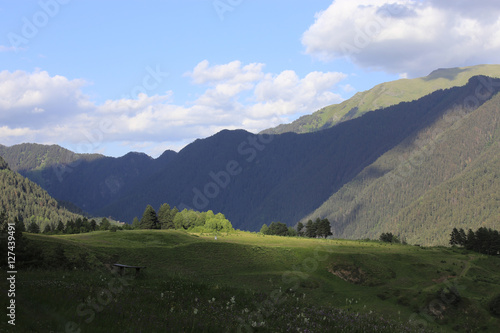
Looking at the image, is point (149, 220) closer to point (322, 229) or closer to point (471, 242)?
point (322, 229)

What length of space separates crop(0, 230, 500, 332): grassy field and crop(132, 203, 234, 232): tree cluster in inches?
1575

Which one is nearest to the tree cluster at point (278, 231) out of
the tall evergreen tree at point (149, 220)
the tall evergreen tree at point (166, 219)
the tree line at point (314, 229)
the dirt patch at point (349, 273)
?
the tree line at point (314, 229)

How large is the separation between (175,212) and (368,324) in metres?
138

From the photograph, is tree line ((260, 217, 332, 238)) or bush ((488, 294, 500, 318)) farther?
tree line ((260, 217, 332, 238))

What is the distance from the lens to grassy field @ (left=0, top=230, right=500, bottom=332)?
14711mm

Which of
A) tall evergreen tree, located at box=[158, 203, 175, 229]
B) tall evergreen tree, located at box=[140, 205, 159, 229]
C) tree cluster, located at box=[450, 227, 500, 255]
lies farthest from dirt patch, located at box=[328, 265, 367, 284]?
tall evergreen tree, located at box=[140, 205, 159, 229]

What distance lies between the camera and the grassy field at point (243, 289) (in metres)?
14.7

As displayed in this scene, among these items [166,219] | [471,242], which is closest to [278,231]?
[166,219]

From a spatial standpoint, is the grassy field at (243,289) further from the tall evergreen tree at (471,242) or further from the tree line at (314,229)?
the tree line at (314,229)

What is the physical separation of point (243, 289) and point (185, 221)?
408 feet

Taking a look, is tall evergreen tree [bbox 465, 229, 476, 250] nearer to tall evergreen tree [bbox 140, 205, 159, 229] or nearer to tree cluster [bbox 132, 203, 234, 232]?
tree cluster [bbox 132, 203, 234, 232]

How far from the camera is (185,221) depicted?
143625mm

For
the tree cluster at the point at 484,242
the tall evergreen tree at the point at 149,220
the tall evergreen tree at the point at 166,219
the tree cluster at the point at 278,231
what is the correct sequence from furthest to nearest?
1. the tree cluster at the point at 278,231
2. the tall evergreen tree at the point at 166,219
3. the tall evergreen tree at the point at 149,220
4. the tree cluster at the point at 484,242

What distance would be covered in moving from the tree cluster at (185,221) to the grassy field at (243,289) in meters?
40.0
